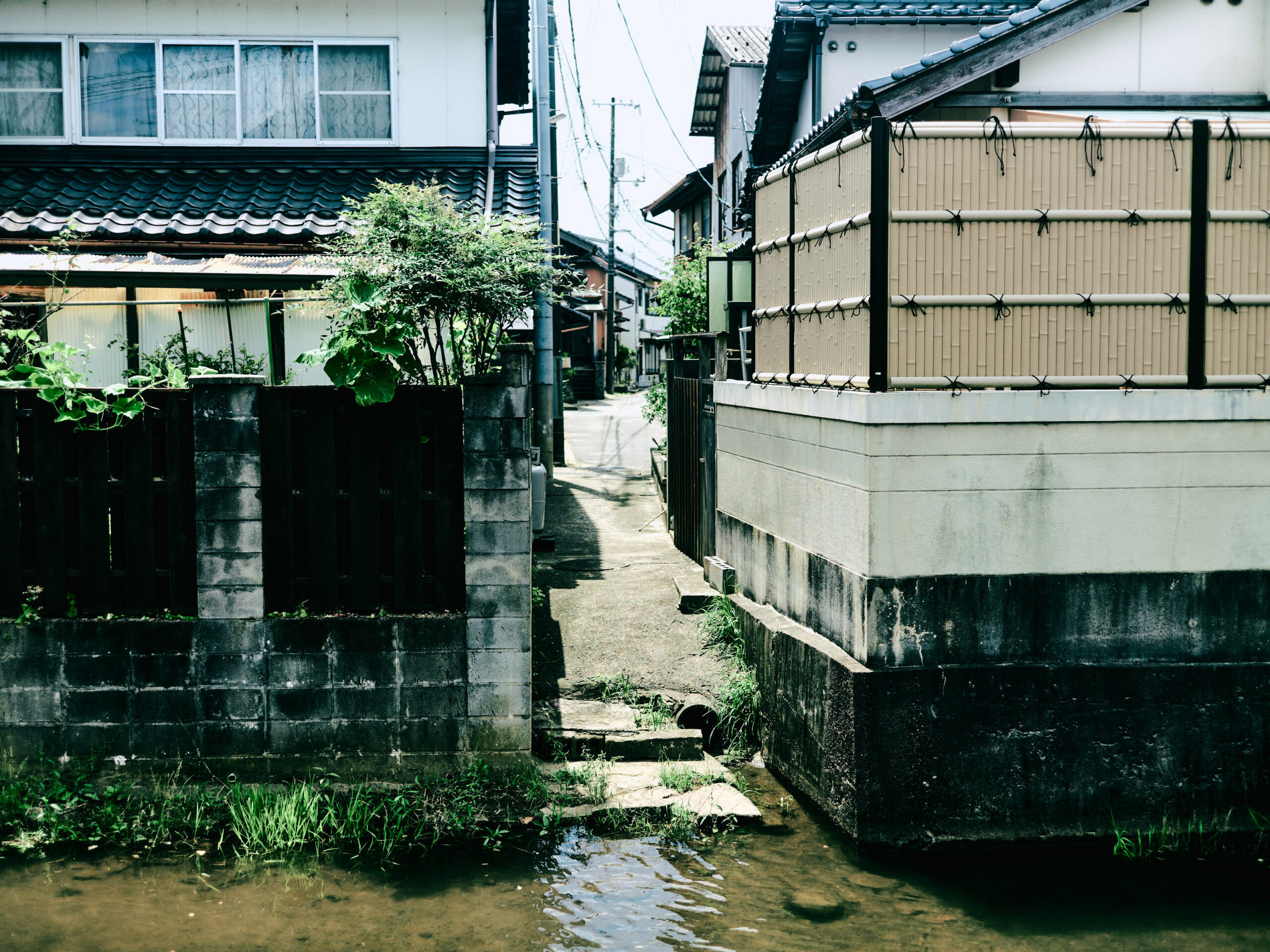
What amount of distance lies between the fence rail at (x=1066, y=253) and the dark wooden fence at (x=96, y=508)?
4641mm

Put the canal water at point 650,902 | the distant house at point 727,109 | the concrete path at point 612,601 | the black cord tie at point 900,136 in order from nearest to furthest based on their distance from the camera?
the canal water at point 650,902, the black cord tie at point 900,136, the concrete path at point 612,601, the distant house at point 727,109

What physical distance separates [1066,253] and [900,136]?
4.30 feet

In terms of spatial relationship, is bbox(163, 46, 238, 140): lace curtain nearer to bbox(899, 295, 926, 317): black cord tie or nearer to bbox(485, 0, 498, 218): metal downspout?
bbox(485, 0, 498, 218): metal downspout

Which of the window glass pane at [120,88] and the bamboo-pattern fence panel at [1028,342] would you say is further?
the window glass pane at [120,88]

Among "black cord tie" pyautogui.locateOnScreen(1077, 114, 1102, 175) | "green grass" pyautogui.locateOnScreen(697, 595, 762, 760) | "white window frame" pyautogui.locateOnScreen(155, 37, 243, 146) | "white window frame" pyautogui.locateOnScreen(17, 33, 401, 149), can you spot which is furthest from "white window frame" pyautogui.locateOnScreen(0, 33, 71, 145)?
"black cord tie" pyautogui.locateOnScreen(1077, 114, 1102, 175)

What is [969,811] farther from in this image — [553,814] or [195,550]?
[195,550]

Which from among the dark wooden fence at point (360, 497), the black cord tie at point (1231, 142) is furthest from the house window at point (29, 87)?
the black cord tie at point (1231, 142)

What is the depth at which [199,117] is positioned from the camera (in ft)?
44.4

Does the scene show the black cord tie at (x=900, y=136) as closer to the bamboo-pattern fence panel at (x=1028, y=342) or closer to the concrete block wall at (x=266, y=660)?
the bamboo-pattern fence panel at (x=1028, y=342)

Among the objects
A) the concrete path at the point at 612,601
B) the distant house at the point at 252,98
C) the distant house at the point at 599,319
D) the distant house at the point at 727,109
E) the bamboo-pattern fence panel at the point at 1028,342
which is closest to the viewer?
the bamboo-pattern fence panel at the point at 1028,342

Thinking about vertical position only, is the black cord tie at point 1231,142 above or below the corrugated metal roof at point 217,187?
below

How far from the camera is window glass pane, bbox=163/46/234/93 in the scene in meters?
13.5

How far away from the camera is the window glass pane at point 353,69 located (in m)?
13.6

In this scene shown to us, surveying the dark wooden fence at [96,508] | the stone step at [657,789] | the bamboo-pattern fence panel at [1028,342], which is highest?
the bamboo-pattern fence panel at [1028,342]
